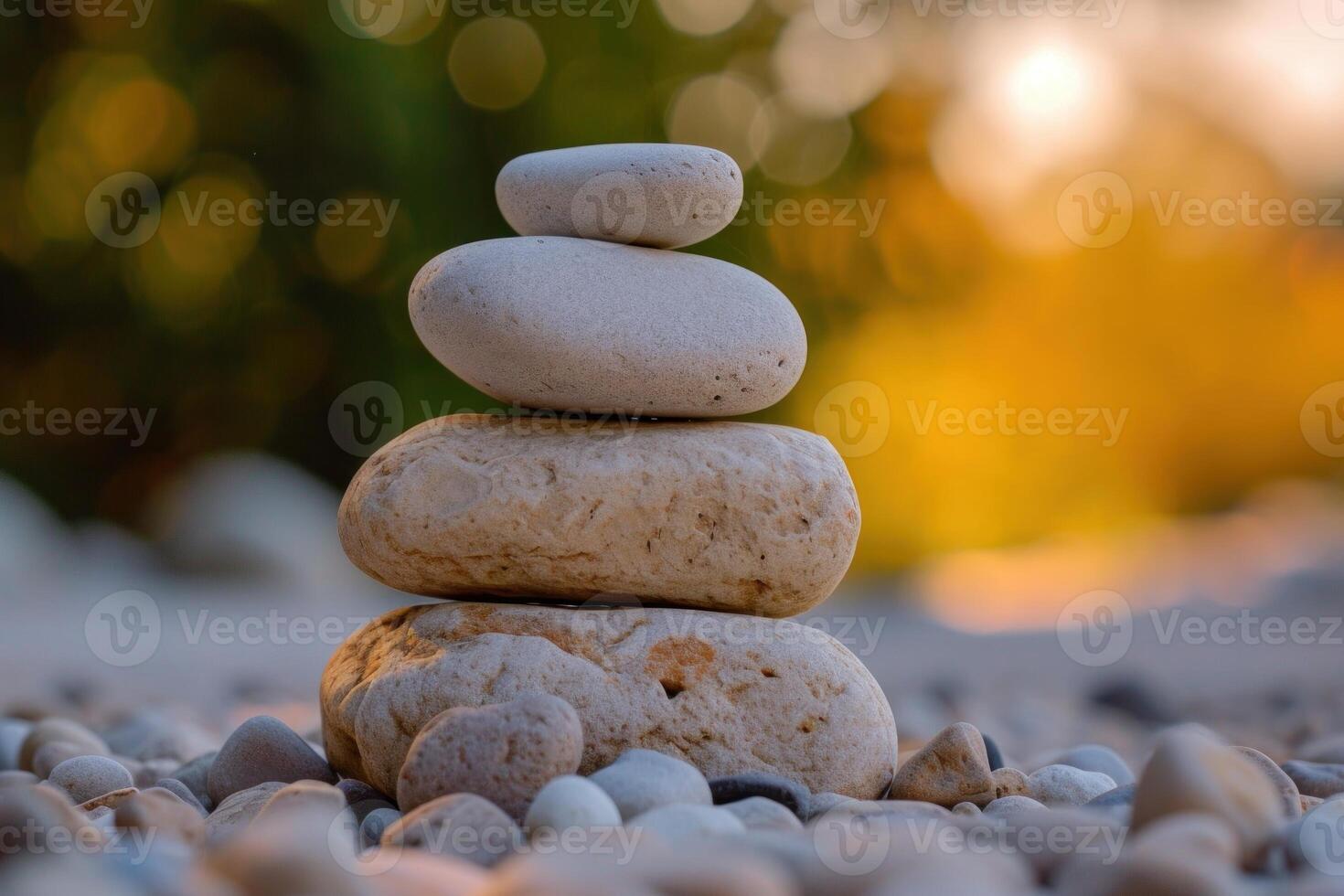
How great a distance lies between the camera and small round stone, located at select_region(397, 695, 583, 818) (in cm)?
257

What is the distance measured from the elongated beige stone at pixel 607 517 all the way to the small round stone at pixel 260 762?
524mm

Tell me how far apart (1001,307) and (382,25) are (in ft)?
16.8

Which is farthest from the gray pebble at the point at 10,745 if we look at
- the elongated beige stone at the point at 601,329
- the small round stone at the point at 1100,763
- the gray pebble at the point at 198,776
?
the small round stone at the point at 1100,763

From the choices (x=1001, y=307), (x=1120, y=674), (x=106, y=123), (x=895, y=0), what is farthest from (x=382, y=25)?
(x=1120, y=674)

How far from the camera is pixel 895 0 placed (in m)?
9.94

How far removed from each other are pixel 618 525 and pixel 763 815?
953mm

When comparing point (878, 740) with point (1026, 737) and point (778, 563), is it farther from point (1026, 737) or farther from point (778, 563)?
point (1026, 737)

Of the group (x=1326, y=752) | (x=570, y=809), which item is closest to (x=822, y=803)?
(x=570, y=809)

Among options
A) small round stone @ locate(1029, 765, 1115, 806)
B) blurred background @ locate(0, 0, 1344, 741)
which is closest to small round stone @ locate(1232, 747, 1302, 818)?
small round stone @ locate(1029, 765, 1115, 806)

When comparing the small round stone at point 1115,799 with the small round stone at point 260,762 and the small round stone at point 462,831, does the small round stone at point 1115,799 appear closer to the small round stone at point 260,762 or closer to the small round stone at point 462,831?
the small round stone at point 462,831

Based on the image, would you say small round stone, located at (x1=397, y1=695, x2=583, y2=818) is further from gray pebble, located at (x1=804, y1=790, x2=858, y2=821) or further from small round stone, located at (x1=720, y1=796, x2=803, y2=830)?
gray pebble, located at (x1=804, y1=790, x2=858, y2=821)

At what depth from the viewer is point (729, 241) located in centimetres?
950

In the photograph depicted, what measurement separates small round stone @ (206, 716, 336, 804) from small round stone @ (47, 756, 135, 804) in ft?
0.76

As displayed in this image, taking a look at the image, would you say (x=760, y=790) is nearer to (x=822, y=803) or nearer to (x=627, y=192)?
(x=822, y=803)
